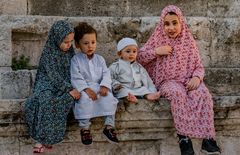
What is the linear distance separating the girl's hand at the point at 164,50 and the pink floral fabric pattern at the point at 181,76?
37mm

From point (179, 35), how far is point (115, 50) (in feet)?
2.06

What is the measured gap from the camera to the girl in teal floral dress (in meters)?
4.82

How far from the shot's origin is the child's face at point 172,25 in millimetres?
5305

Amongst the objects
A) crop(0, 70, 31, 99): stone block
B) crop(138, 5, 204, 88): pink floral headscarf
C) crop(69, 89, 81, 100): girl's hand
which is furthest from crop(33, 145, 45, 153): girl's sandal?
crop(138, 5, 204, 88): pink floral headscarf

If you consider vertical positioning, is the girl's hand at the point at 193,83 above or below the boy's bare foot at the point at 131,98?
above

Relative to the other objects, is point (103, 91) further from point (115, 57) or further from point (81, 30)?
point (115, 57)

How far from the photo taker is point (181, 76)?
5.32 m

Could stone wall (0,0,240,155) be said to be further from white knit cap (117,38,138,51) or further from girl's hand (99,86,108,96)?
white knit cap (117,38,138,51)

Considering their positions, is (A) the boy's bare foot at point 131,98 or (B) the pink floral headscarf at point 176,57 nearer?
(A) the boy's bare foot at point 131,98

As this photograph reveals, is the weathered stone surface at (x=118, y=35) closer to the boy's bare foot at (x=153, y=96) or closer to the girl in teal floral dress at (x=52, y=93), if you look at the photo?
the girl in teal floral dress at (x=52, y=93)

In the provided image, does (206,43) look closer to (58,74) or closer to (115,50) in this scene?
(115,50)

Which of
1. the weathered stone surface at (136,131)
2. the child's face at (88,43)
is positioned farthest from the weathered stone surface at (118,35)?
the weathered stone surface at (136,131)

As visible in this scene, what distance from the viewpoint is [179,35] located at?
540cm

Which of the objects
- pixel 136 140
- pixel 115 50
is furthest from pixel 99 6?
pixel 136 140
